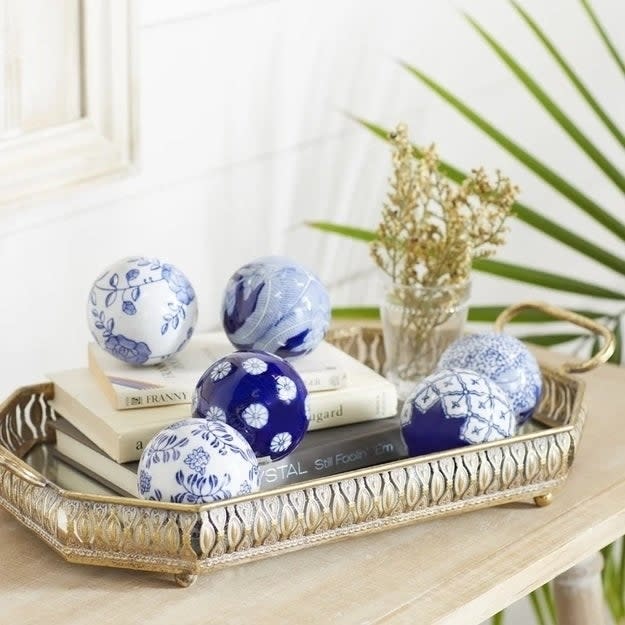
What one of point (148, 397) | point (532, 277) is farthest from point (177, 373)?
point (532, 277)

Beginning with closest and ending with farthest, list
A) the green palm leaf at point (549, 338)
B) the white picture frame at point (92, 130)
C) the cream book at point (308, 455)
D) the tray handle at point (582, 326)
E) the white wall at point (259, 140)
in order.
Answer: the cream book at point (308, 455) < the tray handle at point (582, 326) < the white picture frame at point (92, 130) < the white wall at point (259, 140) < the green palm leaf at point (549, 338)

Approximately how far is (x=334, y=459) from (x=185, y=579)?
16 centimetres

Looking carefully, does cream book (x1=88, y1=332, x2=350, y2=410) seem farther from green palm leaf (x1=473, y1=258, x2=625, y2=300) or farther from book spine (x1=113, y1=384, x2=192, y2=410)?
green palm leaf (x1=473, y1=258, x2=625, y2=300)

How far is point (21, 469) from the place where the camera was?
Answer: 0.84 metres

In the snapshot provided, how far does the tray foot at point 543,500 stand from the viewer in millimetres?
904

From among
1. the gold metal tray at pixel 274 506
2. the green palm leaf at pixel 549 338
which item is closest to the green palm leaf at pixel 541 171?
the green palm leaf at pixel 549 338

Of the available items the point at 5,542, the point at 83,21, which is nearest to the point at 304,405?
the point at 5,542

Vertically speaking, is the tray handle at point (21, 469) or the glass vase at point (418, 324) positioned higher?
the glass vase at point (418, 324)

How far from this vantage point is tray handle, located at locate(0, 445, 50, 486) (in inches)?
32.5

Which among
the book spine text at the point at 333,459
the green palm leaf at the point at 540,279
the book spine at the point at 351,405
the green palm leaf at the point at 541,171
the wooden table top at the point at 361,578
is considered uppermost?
the green palm leaf at the point at 541,171

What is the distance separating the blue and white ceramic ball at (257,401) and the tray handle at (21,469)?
11 cm

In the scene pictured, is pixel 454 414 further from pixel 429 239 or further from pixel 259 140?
pixel 259 140

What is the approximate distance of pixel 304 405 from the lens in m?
0.85

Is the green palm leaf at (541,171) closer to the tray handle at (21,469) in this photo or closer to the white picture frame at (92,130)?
the white picture frame at (92,130)
